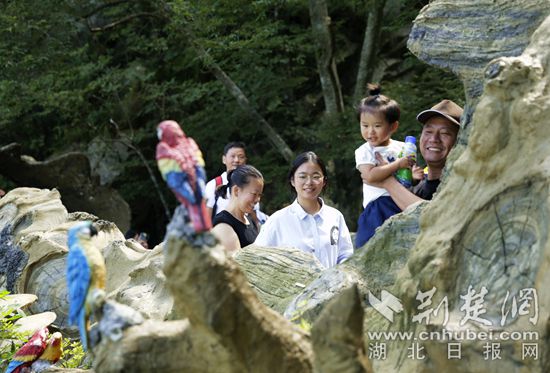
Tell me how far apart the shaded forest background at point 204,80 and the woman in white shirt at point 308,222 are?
449 cm

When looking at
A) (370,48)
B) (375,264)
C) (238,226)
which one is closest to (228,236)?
(238,226)

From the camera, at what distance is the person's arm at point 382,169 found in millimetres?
5270

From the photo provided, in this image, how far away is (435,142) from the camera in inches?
213

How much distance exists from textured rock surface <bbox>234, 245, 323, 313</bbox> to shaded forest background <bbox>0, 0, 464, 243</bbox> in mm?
4869

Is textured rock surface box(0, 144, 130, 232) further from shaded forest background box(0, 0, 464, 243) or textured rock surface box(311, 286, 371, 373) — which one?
textured rock surface box(311, 286, 371, 373)

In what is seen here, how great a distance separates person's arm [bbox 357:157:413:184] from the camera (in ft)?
17.3

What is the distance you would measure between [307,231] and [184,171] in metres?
2.59

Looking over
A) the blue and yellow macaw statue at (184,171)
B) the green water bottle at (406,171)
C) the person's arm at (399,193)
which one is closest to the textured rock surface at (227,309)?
the blue and yellow macaw statue at (184,171)

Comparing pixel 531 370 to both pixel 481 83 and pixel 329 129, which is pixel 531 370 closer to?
pixel 481 83

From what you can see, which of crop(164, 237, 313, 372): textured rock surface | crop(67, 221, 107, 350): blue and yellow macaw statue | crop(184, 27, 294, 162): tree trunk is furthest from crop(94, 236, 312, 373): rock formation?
crop(184, 27, 294, 162): tree trunk

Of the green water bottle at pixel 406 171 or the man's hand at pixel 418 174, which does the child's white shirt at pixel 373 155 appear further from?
the man's hand at pixel 418 174

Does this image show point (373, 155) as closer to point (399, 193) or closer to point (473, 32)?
point (399, 193)

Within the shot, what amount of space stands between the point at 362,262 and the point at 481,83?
1.17 meters

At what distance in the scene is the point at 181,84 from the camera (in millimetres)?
12906
